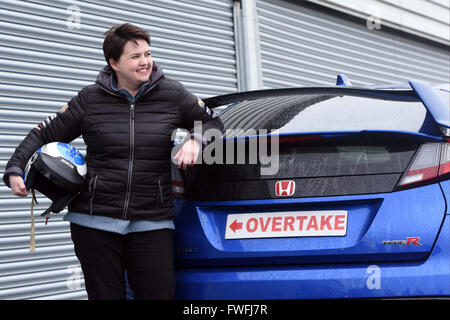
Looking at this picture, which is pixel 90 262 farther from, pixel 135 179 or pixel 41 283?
pixel 41 283

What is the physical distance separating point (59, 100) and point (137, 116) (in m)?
3.00

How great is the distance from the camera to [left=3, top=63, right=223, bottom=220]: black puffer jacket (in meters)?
2.86

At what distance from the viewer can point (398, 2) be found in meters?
9.97

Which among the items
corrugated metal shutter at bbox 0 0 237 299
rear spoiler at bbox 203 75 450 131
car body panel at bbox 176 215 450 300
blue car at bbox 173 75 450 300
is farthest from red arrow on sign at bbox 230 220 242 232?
corrugated metal shutter at bbox 0 0 237 299

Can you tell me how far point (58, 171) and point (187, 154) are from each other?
1.91ft

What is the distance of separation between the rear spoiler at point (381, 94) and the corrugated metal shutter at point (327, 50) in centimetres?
462

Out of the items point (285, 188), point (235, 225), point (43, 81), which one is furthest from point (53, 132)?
point (43, 81)

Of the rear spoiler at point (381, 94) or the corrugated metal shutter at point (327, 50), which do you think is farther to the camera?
the corrugated metal shutter at point (327, 50)

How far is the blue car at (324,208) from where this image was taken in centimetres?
259

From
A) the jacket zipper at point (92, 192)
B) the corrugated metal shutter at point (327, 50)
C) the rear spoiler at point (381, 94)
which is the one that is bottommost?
the jacket zipper at point (92, 192)

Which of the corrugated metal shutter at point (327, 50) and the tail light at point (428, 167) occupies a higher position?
the corrugated metal shutter at point (327, 50)

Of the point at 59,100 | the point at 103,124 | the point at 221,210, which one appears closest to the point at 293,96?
the point at 221,210

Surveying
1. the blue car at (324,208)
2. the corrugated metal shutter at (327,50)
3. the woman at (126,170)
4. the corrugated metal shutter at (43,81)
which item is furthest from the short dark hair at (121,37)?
the corrugated metal shutter at (327,50)

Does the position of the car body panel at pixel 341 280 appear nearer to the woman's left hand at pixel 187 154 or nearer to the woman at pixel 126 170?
the woman at pixel 126 170
